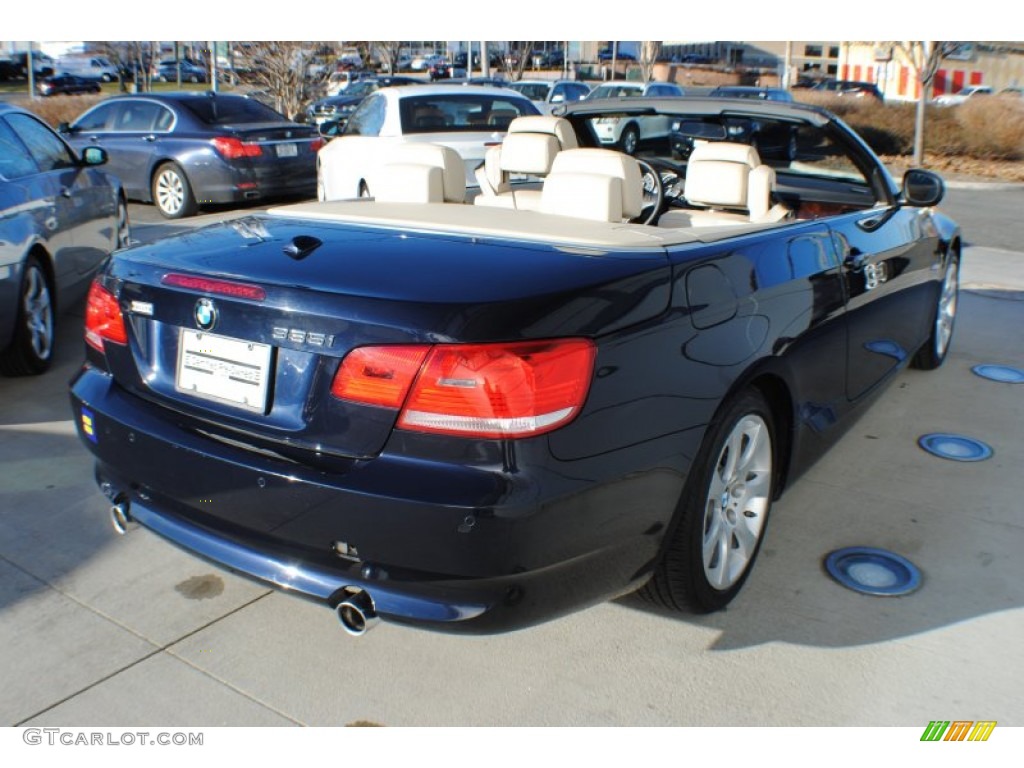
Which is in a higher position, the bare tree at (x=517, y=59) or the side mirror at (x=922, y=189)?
the bare tree at (x=517, y=59)

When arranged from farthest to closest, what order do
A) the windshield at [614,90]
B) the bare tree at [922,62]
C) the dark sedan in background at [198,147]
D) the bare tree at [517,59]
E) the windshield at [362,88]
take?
1. the bare tree at [517,59]
2. the windshield at [362,88]
3. the windshield at [614,90]
4. the bare tree at [922,62]
5. the dark sedan in background at [198,147]

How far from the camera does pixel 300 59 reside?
2208cm

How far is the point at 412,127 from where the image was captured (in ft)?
35.5

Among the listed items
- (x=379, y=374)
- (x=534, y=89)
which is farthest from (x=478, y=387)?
(x=534, y=89)

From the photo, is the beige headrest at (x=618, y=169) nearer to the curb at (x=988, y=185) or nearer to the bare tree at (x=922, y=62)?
the curb at (x=988, y=185)

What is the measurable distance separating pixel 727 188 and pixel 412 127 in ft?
24.3

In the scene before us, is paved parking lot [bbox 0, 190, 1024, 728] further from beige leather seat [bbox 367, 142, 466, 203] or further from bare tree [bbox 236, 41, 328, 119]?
bare tree [bbox 236, 41, 328, 119]

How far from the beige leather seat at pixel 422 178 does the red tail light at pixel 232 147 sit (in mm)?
8102

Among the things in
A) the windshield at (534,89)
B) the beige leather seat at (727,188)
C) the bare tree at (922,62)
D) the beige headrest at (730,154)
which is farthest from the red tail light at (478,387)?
the windshield at (534,89)

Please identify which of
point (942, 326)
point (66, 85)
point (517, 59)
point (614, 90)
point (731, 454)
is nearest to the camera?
point (731, 454)

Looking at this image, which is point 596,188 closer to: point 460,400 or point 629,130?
point 460,400

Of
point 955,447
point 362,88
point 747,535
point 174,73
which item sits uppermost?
point 174,73

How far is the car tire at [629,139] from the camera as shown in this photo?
211 inches

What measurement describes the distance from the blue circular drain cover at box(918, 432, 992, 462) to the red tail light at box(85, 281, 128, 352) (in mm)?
3570
